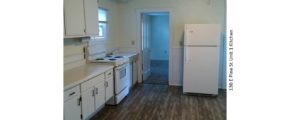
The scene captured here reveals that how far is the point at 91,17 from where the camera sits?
146 inches

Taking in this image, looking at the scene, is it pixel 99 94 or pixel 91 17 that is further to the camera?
pixel 91 17

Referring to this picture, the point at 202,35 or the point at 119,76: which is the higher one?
the point at 202,35

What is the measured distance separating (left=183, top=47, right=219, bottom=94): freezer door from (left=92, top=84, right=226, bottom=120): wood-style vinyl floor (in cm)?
20

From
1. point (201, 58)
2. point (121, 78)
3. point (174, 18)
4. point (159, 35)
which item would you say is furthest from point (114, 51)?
point (159, 35)

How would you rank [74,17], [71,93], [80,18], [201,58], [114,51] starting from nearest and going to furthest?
[71,93]
[74,17]
[80,18]
[201,58]
[114,51]

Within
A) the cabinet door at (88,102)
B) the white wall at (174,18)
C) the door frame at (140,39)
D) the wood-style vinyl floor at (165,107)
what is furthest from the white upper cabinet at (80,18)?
the door frame at (140,39)

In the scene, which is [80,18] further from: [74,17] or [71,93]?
[71,93]

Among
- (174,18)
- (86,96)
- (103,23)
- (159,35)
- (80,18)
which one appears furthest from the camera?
(159,35)

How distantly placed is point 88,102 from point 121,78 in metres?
1.34

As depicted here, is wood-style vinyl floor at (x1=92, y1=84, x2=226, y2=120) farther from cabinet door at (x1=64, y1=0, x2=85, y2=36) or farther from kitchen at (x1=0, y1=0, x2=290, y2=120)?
cabinet door at (x1=64, y1=0, x2=85, y2=36)
